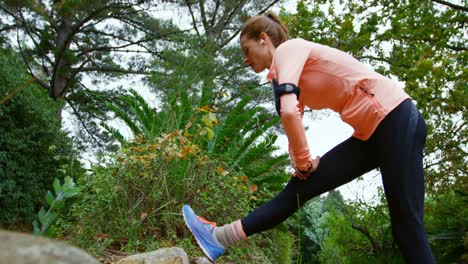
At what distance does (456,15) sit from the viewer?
7016 mm

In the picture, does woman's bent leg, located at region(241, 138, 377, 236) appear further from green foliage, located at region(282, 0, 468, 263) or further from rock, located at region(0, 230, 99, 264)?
green foliage, located at region(282, 0, 468, 263)

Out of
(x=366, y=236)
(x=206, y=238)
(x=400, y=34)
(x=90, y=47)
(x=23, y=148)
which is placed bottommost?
(x=366, y=236)

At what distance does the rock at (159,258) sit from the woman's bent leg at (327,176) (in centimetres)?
37

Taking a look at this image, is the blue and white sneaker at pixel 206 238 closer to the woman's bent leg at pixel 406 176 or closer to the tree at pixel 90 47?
the woman's bent leg at pixel 406 176

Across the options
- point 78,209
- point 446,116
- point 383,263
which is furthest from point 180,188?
point 446,116

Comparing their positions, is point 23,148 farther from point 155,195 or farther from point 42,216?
point 42,216

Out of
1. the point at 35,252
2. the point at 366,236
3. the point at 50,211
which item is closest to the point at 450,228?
the point at 366,236

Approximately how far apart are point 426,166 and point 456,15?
349 centimetres

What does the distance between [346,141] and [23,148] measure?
5149 millimetres

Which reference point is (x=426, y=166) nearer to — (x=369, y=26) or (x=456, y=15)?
(x=369, y=26)

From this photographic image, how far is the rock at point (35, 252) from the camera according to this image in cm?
50

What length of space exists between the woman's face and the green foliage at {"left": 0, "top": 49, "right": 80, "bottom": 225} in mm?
→ 4087

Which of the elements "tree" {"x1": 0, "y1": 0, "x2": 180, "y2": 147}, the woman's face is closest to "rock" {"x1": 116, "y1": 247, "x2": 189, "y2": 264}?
the woman's face

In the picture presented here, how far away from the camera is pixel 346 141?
1854mm
